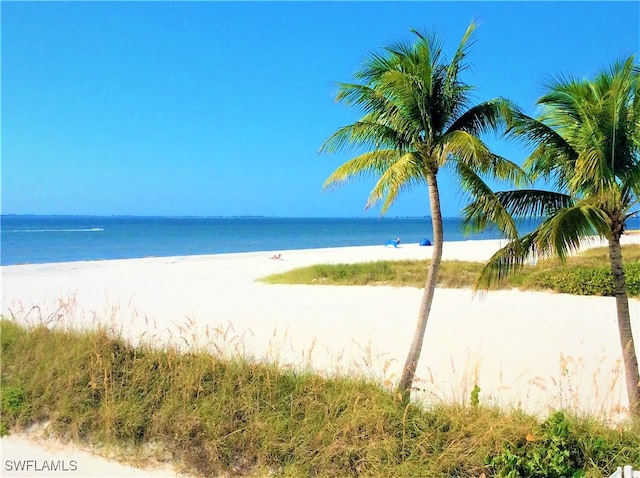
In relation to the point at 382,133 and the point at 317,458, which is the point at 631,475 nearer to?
the point at 317,458

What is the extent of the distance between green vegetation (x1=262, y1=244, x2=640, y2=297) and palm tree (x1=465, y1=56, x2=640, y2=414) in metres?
8.51

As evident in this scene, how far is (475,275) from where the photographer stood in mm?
18875

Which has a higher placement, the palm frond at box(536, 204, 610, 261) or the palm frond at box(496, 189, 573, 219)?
the palm frond at box(496, 189, 573, 219)

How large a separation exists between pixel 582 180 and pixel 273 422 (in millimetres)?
4650

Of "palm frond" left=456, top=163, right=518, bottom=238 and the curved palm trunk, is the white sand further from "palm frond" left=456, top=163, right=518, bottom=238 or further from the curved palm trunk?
"palm frond" left=456, top=163, right=518, bottom=238

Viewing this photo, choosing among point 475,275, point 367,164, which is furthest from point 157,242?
point 367,164

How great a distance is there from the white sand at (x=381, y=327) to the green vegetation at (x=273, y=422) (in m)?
0.42

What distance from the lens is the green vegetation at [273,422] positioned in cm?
457

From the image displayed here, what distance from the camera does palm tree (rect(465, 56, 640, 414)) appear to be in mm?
5629

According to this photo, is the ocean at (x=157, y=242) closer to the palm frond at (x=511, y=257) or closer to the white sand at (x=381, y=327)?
the palm frond at (x=511, y=257)

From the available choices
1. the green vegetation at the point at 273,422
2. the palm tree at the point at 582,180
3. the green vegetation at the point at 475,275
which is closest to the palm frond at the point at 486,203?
the palm tree at the point at 582,180

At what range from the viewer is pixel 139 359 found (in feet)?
20.6

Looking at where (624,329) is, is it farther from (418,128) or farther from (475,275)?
(475,275)

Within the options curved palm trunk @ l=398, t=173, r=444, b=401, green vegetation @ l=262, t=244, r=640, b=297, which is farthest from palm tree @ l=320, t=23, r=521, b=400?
green vegetation @ l=262, t=244, r=640, b=297
